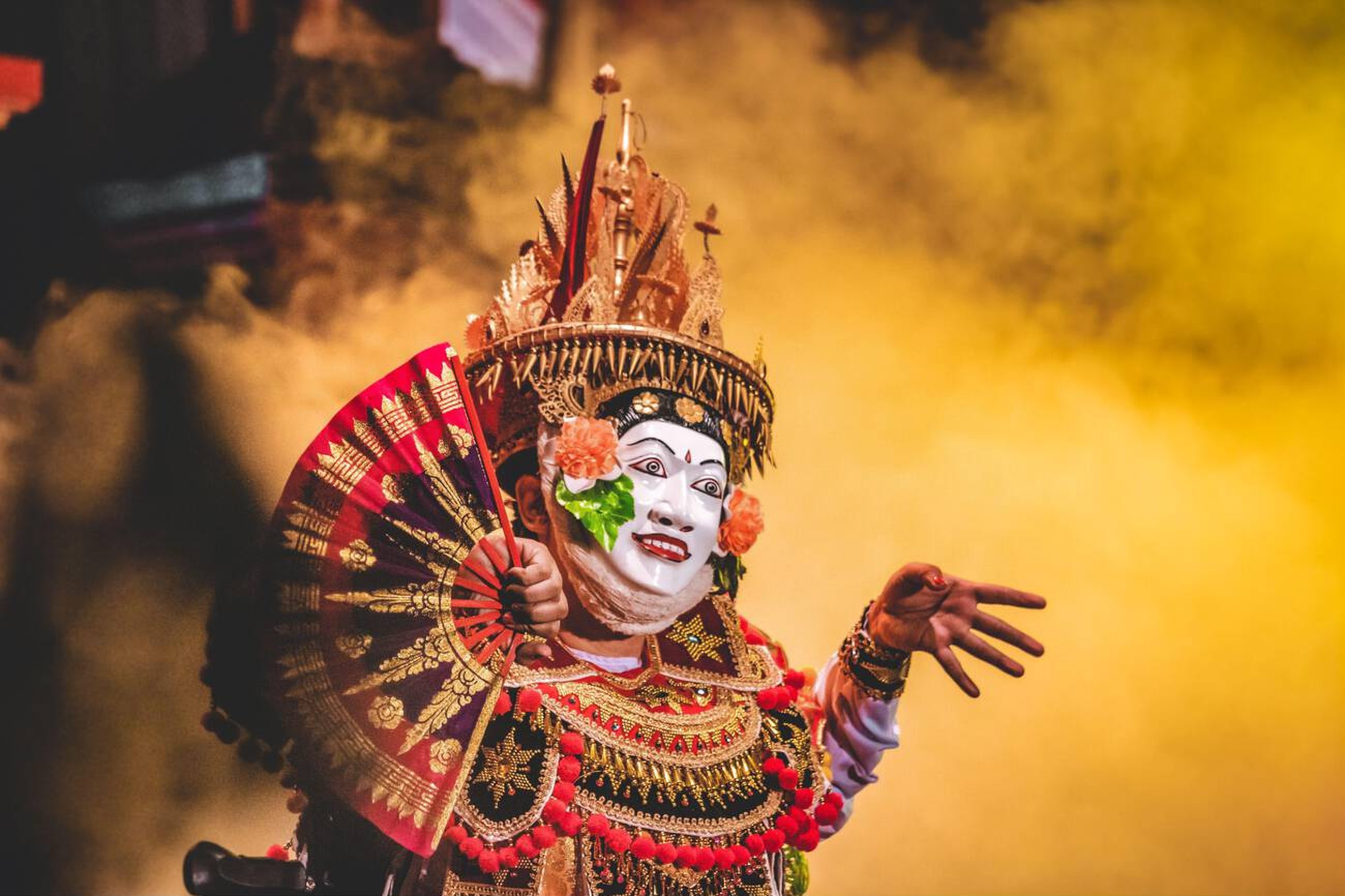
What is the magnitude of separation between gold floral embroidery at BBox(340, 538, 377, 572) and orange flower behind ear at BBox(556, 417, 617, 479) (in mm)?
526

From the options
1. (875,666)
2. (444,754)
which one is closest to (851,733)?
(875,666)

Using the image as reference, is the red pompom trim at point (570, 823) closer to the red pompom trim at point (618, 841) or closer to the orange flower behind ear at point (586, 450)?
the red pompom trim at point (618, 841)

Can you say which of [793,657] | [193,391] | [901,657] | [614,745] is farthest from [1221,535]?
[193,391]

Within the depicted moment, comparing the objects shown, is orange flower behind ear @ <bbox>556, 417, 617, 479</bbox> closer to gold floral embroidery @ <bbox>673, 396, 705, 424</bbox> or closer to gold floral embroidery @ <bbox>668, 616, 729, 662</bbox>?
gold floral embroidery @ <bbox>673, 396, 705, 424</bbox>

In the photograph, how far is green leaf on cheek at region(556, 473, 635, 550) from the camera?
3.69 m

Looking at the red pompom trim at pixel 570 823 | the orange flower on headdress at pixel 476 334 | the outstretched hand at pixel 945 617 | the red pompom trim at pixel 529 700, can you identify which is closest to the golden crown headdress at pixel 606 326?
the orange flower on headdress at pixel 476 334

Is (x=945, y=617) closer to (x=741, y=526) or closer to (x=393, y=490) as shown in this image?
(x=741, y=526)

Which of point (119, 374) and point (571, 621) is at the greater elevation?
point (119, 374)

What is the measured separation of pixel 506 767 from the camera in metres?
3.50

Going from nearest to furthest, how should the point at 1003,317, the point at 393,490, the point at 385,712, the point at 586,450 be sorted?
the point at 385,712
the point at 393,490
the point at 586,450
the point at 1003,317

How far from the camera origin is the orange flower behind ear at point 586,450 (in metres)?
3.68

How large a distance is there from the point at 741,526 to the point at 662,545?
0.28 m

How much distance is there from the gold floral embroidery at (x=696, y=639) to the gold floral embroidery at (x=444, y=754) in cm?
76

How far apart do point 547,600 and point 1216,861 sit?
3.02 metres
